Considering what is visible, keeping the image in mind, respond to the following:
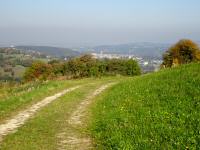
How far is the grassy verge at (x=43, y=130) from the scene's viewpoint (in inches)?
456

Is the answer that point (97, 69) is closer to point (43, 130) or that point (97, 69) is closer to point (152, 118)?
point (152, 118)

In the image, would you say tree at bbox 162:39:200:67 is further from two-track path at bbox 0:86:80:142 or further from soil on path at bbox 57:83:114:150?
soil on path at bbox 57:83:114:150

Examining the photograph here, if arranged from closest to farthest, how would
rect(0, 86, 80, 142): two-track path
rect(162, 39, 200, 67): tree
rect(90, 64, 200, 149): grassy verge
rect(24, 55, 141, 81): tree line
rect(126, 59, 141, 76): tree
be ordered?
rect(90, 64, 200, 149): grassy verge → rect(0, 86, 80, 142): two-track path → rect(24, 55, 141, 81): tree line → rect(126, 59, 141, 76): tree → rect(162, 39, 200, 67): tree

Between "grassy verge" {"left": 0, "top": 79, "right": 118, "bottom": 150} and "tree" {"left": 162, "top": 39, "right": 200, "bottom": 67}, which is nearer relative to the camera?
"grassy verge" {"left": 0, "top": 79, "right": 118, "bottom": 150}

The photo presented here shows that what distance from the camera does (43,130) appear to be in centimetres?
1377

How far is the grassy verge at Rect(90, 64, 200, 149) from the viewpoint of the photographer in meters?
10.9

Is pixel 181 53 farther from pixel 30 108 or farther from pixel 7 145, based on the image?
pixel 7 145

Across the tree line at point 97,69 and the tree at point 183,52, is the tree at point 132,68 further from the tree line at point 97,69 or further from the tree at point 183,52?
the tree at point 183,52

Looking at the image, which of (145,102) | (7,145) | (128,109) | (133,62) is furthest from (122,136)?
(133,62)

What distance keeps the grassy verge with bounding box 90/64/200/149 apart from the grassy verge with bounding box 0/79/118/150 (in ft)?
4.01

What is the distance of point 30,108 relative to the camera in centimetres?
1906

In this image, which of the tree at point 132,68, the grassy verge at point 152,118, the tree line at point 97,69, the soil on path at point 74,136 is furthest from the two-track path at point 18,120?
the tree at point 132,68

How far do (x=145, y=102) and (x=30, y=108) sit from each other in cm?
534

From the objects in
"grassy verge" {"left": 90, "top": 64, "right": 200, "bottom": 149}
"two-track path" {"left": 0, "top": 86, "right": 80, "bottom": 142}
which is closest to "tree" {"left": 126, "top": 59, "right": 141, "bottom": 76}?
"grassy verge" {"left": 90, "top": 64, "right": 200, "bottom": 149}
